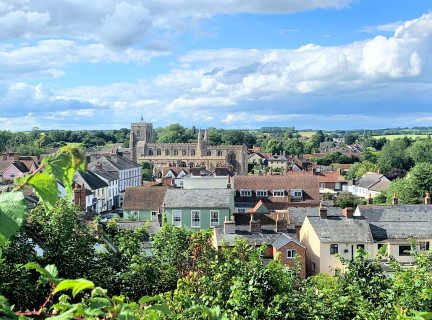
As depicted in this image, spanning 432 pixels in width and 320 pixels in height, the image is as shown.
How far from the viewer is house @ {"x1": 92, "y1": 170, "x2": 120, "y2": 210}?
62.3m

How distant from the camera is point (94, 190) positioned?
55.7m

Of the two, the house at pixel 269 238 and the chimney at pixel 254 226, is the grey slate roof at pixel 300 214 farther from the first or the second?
the chimney at pixel 254 226

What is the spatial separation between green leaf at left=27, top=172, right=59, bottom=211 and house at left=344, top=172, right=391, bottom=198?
7677cm

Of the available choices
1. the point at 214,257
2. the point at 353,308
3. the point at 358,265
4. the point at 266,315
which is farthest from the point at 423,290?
the point at 214,257

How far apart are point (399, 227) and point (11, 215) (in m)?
34.1

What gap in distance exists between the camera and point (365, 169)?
329ft

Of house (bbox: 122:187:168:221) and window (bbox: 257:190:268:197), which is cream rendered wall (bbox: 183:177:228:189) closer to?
window (bbox: 257:190:268:197)

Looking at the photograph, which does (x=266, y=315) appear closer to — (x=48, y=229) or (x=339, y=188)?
(x=48, y=229)

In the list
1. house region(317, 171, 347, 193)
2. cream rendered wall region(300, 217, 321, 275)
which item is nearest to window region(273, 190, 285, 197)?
cream rendered wall region(300, 217, 321, 275)

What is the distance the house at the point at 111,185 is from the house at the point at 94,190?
136cm

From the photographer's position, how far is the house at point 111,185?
62.3m

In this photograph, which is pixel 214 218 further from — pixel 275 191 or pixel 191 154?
pixel 191 154

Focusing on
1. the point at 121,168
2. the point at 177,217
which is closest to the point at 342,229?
the point at 177,217

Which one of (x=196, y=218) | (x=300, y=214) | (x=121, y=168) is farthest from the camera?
(x=121, y=168)
